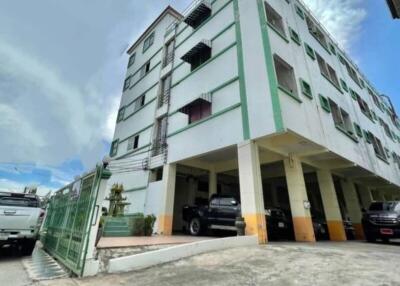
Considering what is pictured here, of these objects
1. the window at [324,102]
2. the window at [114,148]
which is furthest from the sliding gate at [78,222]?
the window at [114,148]

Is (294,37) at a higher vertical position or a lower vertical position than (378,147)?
higher

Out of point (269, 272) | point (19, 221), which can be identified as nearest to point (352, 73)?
point (269, 272)

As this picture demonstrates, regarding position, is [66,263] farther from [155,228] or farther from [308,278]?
[155,228]

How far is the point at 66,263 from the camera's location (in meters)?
5.46

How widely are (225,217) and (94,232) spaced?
647cm

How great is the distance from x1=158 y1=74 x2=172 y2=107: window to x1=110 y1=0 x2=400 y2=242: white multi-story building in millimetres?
92

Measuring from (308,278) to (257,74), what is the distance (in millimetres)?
8072

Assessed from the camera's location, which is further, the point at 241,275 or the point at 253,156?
the point at 253,156

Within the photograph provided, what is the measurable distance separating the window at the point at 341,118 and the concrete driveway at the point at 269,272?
10.5m

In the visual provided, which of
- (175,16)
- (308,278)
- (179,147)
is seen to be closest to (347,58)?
(175,16)

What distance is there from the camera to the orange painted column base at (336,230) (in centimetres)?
1267

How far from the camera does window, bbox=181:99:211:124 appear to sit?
12.4m

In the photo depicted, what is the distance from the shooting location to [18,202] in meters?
7.58

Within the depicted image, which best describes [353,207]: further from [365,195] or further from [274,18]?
[274,18]
